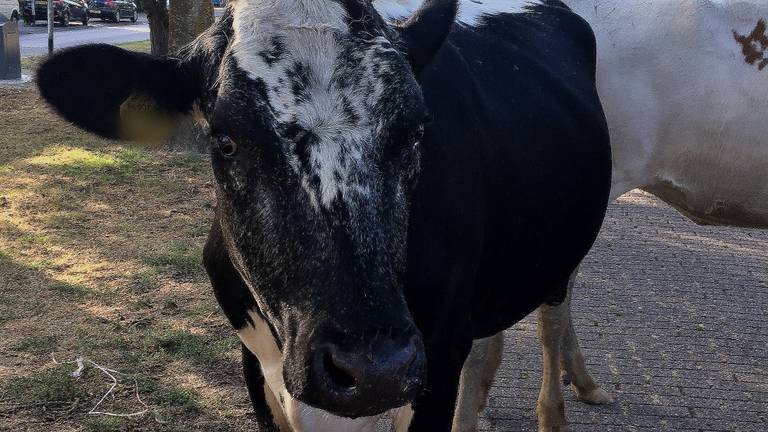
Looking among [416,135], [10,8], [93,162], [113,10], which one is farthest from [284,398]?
[113,10]

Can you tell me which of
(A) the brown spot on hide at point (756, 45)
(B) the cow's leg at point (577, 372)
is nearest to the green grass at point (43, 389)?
(B) the cow's leg at point (577, 372)

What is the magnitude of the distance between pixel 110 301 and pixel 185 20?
16.0ft

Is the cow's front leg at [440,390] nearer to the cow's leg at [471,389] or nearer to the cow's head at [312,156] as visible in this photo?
the cow's head at [312,156]

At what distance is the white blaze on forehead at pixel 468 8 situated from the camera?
379cm

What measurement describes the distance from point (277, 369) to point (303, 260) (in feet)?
2.86

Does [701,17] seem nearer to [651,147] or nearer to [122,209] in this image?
[651,147]

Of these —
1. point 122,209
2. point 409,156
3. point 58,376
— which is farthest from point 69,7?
point 409,156

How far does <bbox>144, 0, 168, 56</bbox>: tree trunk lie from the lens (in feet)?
40.1

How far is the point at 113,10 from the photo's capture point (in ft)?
142

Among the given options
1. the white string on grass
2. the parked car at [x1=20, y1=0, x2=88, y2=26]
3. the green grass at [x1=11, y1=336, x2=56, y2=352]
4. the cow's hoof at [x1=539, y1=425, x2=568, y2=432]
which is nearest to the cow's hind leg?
the cow's hoof at [x1=539, y1=425, x2=568, y2=432]

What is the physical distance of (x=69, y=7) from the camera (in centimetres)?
3756

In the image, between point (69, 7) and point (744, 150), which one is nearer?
point (744, 150)

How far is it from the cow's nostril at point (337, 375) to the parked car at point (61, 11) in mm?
35644

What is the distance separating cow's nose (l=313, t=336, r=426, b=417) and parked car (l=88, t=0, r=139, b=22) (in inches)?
1703
